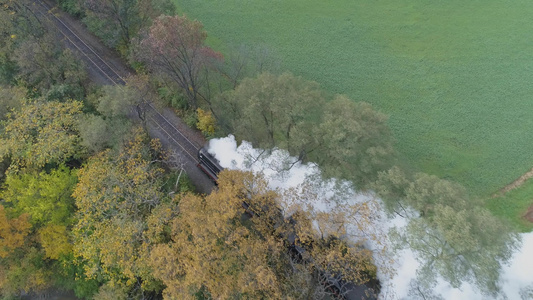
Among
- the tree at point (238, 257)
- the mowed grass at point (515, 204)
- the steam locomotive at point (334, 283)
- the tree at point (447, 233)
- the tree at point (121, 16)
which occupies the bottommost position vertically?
the mowed grass at point (515, 204)

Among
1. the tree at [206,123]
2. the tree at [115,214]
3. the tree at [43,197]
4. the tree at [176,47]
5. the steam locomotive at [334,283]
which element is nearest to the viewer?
the steam locomotive at [334,283]

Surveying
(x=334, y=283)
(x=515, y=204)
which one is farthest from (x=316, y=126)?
(x=515, y=204)

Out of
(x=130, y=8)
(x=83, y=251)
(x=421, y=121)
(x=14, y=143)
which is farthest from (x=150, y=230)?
(x=421, y=121)

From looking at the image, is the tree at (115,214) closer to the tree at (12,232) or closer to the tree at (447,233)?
the tree at (12,232)

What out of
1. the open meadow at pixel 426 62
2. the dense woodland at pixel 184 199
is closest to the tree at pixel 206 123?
the dense woodland at pixel 184 199

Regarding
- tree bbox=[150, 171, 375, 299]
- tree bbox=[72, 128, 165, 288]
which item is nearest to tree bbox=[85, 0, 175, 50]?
tree bbox=[72, 128, 165, 288]

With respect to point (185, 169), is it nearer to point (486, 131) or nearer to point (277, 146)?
point (277, 146)

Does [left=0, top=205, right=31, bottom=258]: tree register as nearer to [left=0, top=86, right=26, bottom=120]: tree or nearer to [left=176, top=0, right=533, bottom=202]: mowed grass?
[left=0, top=86, right=26, bottom=120]: tree

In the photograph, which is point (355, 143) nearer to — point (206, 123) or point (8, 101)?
point (206, 123)
